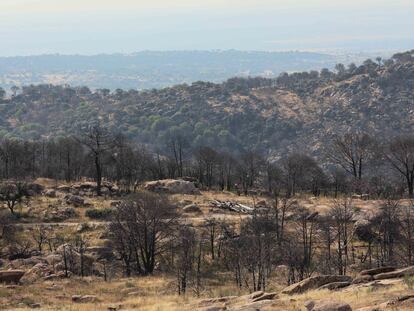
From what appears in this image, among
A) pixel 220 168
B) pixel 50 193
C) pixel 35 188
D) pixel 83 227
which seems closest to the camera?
pixel 83 227

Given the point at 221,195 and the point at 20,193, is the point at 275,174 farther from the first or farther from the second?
the point at 20,193

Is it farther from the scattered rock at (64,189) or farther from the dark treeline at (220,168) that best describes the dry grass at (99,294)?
the dark treeline at (220,168)

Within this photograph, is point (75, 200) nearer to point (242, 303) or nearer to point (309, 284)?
point (309, 284)

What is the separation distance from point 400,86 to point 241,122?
2197 inches

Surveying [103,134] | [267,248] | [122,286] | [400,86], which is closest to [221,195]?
[103,134]

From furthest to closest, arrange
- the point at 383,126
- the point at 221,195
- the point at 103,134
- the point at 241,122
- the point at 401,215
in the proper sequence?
the point at 241,122, the point at 383,126, the point at 103,134, the point at 221,195, the point at 401,215

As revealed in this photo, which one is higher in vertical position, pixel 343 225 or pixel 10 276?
pixel 10 276

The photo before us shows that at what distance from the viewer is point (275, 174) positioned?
261 ft

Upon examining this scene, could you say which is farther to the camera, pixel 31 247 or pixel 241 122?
pixel 241 122

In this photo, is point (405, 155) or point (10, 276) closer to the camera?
point (10, 276)

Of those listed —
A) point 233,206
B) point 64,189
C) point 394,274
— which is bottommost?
point 233,206

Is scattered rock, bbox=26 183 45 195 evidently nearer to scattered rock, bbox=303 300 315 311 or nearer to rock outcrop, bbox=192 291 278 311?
rock outcrop, bbox=192 291 278 311

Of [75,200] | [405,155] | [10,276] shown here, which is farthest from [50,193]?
[405,155]

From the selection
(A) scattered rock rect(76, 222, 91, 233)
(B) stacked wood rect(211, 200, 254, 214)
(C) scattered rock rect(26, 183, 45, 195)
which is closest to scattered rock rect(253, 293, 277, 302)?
(A) scattered rock rect(76, 222, 91, 233)
